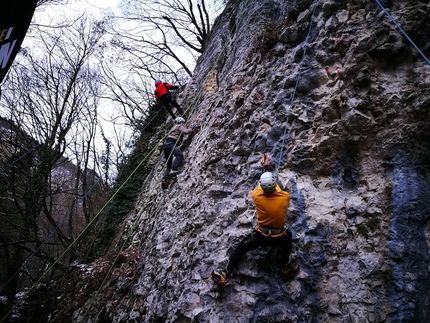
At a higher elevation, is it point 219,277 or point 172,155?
point 172,155

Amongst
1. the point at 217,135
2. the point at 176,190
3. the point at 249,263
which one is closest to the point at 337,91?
the point at 217,135

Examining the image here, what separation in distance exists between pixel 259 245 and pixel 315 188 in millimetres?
1092

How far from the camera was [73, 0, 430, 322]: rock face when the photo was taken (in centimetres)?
301

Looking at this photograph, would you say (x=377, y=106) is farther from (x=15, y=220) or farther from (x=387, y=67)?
(x=15, y=220)

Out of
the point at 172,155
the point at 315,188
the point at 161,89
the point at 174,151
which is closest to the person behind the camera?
the point at 315,188

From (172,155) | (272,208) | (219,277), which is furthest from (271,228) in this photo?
(172,155)


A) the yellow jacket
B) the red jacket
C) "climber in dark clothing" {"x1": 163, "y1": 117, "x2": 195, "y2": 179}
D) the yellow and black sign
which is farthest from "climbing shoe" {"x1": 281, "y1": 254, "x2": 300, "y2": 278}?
the red jacket

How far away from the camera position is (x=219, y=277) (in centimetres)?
329

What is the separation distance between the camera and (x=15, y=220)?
34.9 feet

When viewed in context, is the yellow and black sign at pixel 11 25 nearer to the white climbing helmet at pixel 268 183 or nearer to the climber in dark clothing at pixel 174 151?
the white climbing helmet at pixel 268 183

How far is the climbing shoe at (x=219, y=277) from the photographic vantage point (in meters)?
3.28

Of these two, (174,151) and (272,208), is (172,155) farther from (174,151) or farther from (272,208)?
(272,208)

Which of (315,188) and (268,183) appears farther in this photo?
(315,188)

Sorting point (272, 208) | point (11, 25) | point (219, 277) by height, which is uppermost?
point (11, 25)
